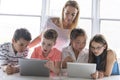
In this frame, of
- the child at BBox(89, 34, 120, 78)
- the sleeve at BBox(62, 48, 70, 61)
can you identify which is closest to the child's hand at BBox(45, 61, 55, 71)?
A: the sleeve at BBox(62, 48, 70, 61)

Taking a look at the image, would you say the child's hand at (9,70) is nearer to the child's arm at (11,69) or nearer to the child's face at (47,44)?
the child's arm at (11,69)

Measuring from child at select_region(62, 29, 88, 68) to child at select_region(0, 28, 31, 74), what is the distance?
0.39 metres

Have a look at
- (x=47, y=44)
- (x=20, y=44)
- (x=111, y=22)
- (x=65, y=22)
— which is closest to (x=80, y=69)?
(x=47, y=44)

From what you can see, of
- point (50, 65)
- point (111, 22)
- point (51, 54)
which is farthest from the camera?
point (111, 22)

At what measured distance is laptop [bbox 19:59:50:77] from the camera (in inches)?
68.1

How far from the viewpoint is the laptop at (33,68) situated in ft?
5.68

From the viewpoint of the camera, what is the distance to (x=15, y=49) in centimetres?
222

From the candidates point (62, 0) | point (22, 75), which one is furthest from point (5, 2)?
point (22, 75)

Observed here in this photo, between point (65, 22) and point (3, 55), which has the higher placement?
point (65, 22)

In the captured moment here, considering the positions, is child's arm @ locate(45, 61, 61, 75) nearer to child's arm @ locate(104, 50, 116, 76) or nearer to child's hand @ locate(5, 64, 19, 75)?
child's hand @ locate(5, 64, 19, 75)

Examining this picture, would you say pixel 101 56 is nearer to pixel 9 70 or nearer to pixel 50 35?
pixel 50 35

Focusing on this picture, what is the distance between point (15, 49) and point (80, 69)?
0.79m

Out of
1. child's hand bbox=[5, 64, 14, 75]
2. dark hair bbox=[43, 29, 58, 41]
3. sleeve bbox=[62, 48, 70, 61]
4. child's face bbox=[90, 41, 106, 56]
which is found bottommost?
child's hand bbox=[5, 64, 14, 75]

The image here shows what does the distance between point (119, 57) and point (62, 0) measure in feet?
3.60
